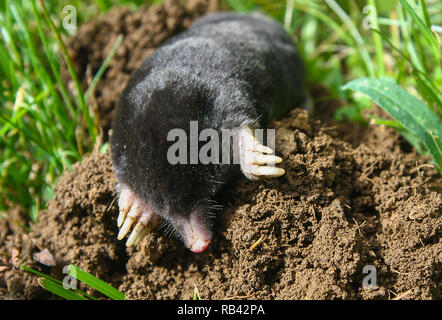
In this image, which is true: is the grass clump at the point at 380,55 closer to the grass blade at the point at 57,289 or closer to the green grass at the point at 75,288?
the green grass at the point at 75,288

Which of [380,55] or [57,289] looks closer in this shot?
[57,289]

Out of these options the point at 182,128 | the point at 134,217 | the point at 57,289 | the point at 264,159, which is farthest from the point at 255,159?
the point at 57,289

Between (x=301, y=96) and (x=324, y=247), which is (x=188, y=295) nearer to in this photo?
(x=324, y=247)

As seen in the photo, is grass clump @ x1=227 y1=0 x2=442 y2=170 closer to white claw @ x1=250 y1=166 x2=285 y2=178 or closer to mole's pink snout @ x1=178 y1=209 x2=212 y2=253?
white claw @ x1=250 y1=166 x2=285 y2=178

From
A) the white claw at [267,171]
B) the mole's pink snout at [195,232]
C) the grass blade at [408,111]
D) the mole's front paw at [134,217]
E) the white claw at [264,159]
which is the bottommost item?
the mole's pink snout at [195,232]

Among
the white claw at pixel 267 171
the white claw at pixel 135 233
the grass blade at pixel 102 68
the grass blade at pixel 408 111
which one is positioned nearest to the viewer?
the white claw at pixel 267 171

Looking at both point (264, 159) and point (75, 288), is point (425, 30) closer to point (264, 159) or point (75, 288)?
point (264, 159)

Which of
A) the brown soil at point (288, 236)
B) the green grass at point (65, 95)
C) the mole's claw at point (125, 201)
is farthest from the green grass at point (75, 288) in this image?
the green grass at point (65, 95)
